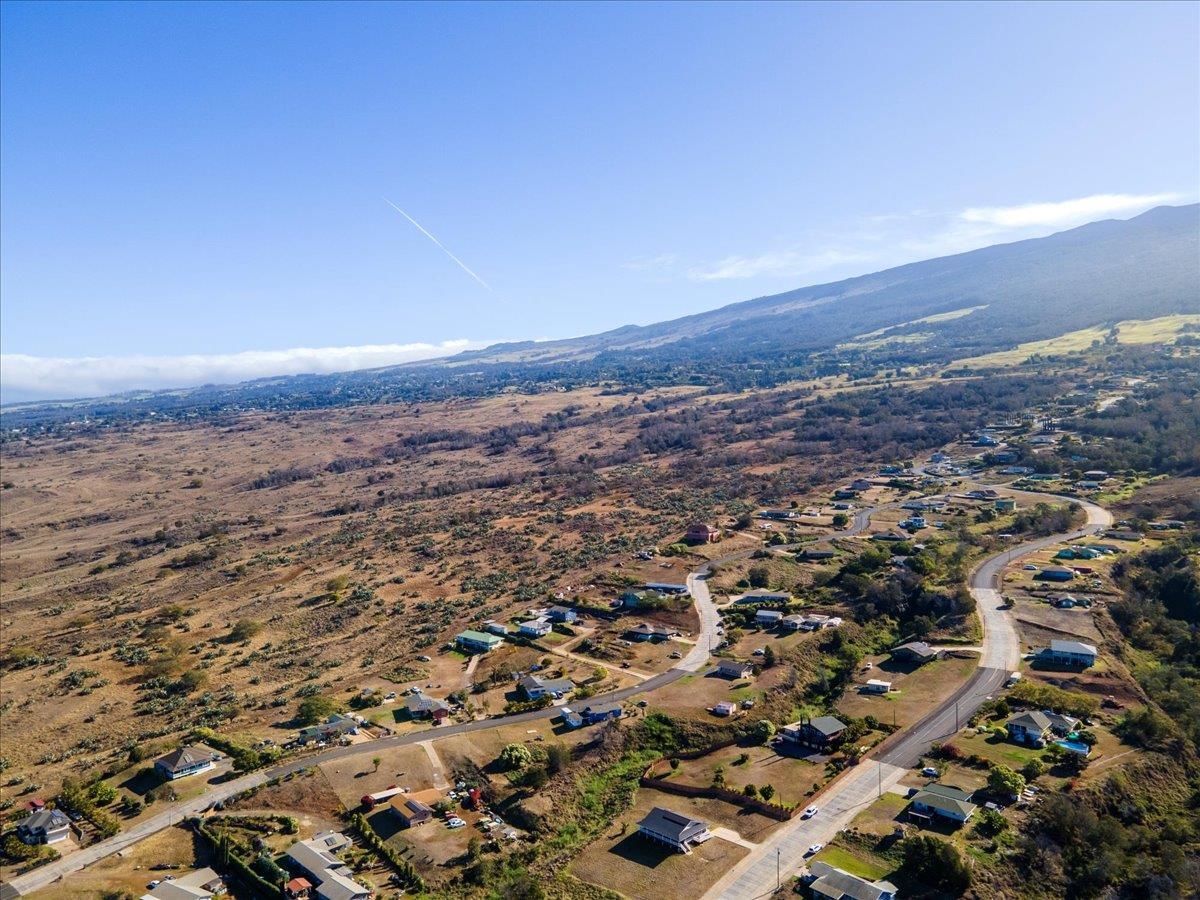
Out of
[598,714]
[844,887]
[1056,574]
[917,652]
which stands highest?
[598,714]

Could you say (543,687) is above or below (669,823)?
above

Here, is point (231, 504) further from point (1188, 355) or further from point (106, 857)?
point (1188, 355)

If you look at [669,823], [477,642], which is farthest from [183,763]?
[669,823]

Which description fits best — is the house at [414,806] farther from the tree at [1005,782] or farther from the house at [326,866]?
the tree at [1005,782]

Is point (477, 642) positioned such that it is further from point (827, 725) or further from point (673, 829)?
point (827, 725)

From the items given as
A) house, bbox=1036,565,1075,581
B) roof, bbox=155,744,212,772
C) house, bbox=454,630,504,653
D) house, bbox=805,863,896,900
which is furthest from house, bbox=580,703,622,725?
house, bbox=1036,565,1075,581

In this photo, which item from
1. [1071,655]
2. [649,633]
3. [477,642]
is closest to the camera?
[1071,655]

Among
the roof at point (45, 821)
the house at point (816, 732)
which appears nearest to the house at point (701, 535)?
the house at point (816, 732)
